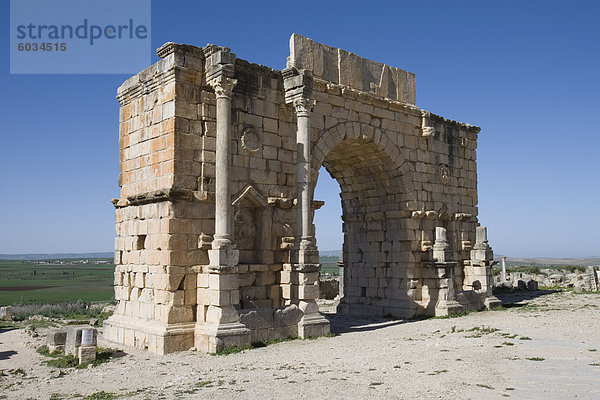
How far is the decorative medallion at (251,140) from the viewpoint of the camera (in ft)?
37.4

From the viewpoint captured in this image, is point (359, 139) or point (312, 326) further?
A: point (359, 139)

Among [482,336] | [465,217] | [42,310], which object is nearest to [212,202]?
[482,336]

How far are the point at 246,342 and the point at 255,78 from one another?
5604mm

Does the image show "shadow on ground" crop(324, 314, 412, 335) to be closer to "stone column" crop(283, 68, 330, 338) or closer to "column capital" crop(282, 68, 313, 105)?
"stone column" crop(283, 68, 330, 338)

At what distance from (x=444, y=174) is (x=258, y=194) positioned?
7.11 meters

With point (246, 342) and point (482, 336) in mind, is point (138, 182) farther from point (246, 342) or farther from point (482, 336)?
point (482, 336)

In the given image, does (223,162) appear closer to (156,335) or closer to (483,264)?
(156,335)

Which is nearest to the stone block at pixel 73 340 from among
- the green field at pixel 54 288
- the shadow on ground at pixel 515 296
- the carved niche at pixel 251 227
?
the carved niche at pixel 251 227

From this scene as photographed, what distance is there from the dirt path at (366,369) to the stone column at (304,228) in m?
0.52

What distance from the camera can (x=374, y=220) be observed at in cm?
1583

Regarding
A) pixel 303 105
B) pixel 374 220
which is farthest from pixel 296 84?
pixel 374 220

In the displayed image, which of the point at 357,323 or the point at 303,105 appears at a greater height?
the point at 303,105

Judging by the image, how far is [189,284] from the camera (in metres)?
10.4

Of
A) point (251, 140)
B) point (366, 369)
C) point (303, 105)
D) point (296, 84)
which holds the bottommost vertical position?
point (366, 369)
